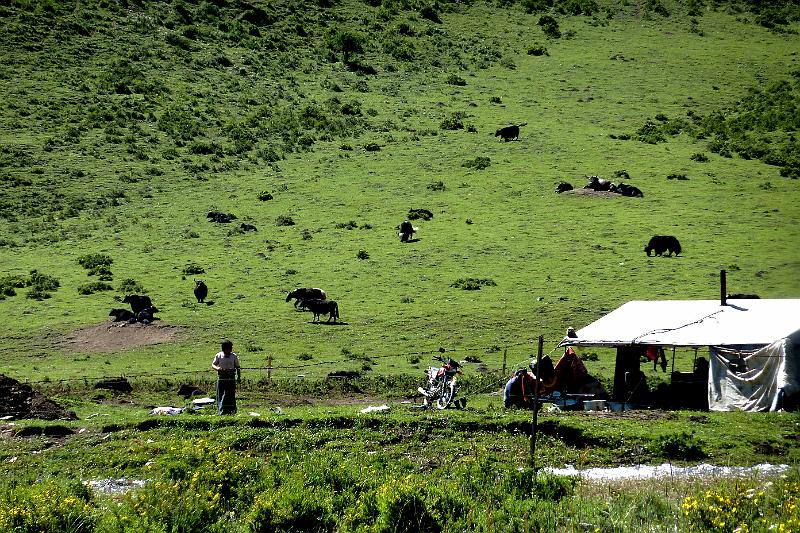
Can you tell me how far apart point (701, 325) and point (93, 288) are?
34.8 m

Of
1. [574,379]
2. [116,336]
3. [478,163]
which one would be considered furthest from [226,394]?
[478,163]

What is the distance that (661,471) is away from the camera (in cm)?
1939

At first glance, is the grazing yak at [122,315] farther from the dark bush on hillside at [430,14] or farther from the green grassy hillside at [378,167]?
the dark bush on hillside at [430,14]

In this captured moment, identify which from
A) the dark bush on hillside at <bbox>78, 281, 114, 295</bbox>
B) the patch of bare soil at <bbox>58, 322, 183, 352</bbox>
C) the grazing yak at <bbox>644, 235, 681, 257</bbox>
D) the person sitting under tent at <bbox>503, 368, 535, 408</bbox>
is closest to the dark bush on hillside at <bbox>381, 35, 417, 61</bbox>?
the grazing yak at <bbox>644, 235, 681, 257</bbox>

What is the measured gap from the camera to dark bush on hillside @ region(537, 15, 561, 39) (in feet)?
386

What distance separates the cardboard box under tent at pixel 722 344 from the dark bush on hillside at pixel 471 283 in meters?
20.3

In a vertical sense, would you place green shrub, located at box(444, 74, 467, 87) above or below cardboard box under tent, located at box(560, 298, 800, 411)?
above

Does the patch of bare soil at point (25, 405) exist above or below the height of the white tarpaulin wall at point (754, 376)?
below

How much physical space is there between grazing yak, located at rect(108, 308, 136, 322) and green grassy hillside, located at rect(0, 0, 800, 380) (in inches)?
48.6

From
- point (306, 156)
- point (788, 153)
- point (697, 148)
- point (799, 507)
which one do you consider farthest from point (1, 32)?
point (799, 507)

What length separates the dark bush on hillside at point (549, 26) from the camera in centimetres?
11762

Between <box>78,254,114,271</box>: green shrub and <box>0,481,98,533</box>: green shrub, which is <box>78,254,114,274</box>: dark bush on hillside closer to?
<box>78,254,114,271</box>: green shrub

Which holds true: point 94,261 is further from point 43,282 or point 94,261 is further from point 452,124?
point 452,124

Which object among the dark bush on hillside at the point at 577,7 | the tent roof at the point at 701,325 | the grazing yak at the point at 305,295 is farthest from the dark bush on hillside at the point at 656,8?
the tent roof at the point at 701,325
